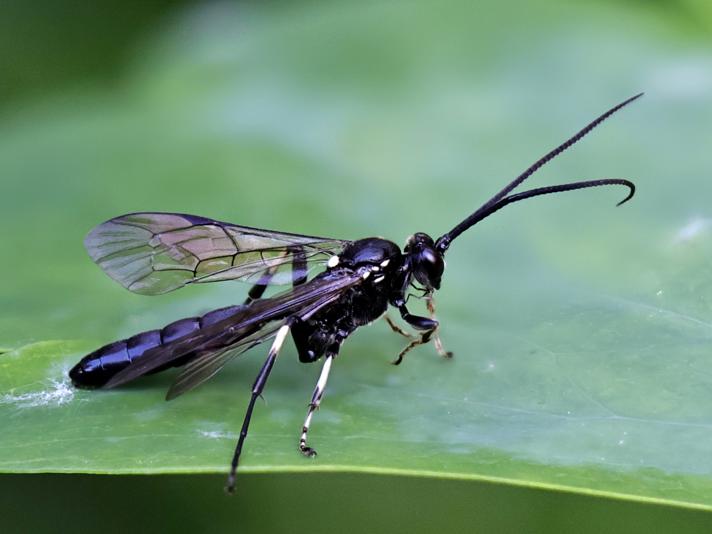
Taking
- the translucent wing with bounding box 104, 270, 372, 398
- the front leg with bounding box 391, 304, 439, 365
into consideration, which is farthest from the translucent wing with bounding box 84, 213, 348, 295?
the front leg with bounding box 391, 304, 439, 365

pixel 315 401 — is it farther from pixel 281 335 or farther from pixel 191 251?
pixel 191 251

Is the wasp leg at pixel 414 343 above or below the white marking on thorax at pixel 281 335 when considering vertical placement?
below

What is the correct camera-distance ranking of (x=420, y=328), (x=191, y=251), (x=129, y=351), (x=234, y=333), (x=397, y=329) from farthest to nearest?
(x=397, y=329) < (x=191, y=251) < (x=420, y=328) < (x=129, y=351) < (x=234, y=333)

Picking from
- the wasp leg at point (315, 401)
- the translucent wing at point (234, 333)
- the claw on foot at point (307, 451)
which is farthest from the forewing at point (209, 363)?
the claw on foot at point (307, 451)

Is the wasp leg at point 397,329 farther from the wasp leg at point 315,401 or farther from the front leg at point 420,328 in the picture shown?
the wasp leg at point 315,401

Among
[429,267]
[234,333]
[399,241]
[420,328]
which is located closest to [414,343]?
[420,328]

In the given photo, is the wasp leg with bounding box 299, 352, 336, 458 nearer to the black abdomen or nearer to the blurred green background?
the blurred green background

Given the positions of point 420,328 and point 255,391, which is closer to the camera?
point 255,391
